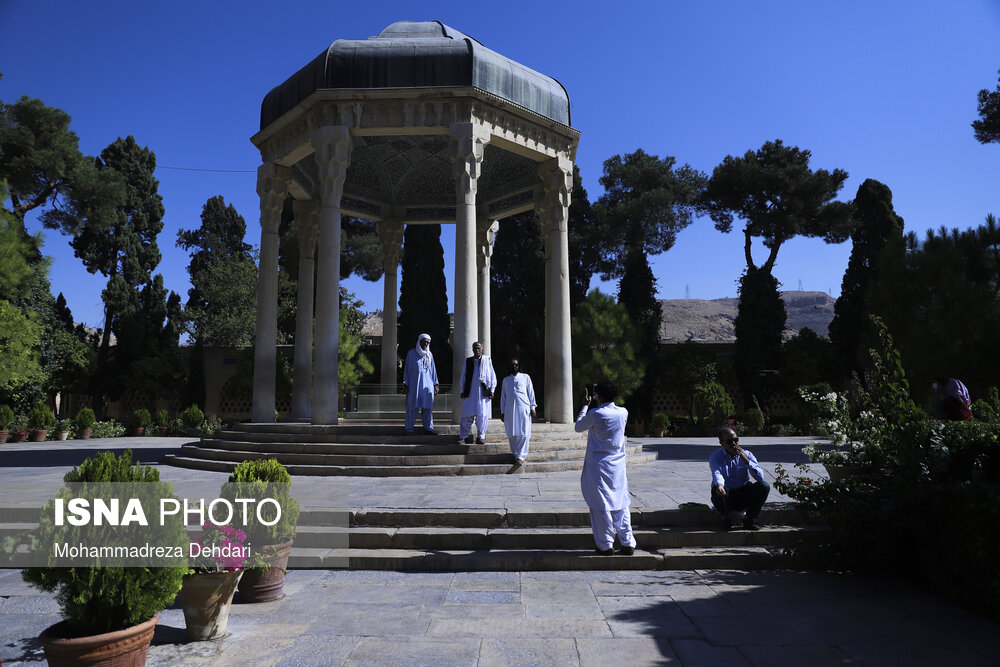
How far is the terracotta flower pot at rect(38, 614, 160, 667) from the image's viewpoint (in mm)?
3129

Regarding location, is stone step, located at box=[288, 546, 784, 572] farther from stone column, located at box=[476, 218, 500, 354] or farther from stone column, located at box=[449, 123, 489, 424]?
stone column, located at box=[476, 218, 500, 354]

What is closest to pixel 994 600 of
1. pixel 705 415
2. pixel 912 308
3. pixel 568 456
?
pixel 568 456

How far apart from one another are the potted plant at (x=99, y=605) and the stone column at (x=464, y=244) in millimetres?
7976

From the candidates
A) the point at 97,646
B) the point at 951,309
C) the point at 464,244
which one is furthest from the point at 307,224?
the point at 951,309

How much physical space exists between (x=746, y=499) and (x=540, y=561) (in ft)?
7.35

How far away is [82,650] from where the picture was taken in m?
3.14

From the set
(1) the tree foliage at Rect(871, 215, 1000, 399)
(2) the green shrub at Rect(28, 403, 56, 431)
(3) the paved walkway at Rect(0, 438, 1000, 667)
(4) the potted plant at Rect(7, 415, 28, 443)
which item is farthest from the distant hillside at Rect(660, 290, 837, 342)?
(3) the paved walkway at Rect(0, 438, 1000, 667)

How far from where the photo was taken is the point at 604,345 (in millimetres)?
25891

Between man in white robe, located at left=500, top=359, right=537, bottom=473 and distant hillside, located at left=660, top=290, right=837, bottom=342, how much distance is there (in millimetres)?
91657

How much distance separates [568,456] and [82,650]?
8964 mm

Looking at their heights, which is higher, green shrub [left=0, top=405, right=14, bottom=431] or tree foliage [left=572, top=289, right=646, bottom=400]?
tree foliage [left=572, top=289, right=646, bottom=400]

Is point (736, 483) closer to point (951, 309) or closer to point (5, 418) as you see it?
point (951, 309)

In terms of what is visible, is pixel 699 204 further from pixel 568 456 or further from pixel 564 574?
pixel 564 574

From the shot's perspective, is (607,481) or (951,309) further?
(951,309)
